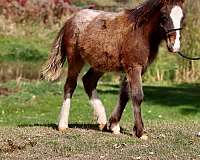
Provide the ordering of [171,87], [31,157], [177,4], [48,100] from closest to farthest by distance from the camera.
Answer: [31,157] → [177,4] → [48,100] → [171,87]

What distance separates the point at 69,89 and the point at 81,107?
25.8 feet

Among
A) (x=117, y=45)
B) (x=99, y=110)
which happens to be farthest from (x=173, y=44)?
(x=99, y=110)

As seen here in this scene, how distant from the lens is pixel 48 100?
69.7 feet

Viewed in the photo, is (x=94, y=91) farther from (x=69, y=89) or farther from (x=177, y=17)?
(x=177, y=17)

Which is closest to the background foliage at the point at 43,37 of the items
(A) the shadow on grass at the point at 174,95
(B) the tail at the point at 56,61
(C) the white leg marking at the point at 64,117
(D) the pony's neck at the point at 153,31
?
(A) the shadow on grass at the point at 174,95

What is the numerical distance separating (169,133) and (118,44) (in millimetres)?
1743

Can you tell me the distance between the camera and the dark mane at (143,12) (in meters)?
10.8

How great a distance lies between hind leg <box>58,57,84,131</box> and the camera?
1189 centimetres

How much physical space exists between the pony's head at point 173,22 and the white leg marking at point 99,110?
2143 mm

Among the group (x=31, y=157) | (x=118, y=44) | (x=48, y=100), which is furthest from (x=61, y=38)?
(x=48, y=100)

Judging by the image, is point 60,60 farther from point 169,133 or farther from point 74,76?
point 169,133

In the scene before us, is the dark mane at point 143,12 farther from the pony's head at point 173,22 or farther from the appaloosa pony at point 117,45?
the pony's head at point 173,22

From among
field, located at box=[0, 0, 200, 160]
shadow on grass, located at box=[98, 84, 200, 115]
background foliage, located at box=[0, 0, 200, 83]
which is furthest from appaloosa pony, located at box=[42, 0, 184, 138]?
background foliage, located at box=[0, 0, 200, 83]

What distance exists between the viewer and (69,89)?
1210 centimetres
